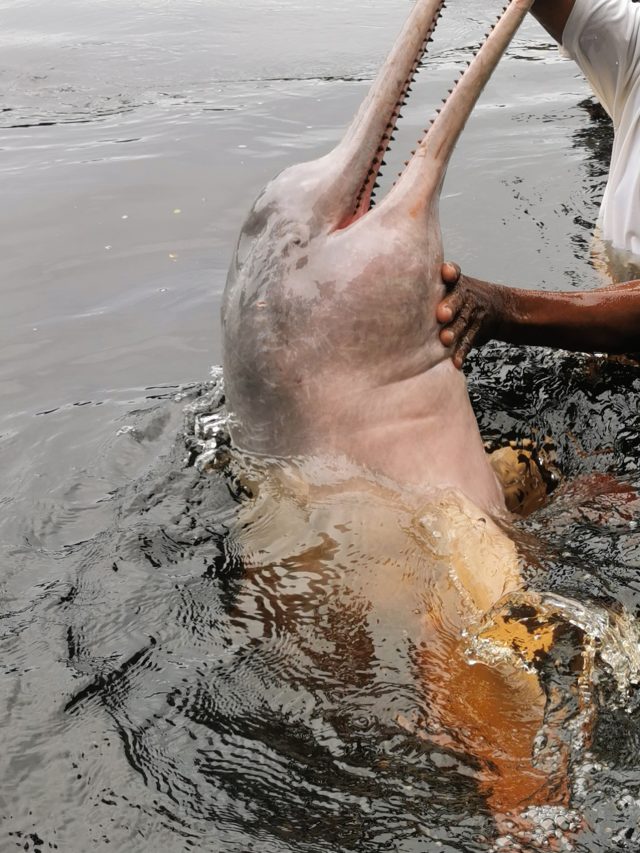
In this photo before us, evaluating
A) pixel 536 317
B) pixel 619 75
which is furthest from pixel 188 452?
pixel 619 75

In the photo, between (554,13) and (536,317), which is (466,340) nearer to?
(536,317)

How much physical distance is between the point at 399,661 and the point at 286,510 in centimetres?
83

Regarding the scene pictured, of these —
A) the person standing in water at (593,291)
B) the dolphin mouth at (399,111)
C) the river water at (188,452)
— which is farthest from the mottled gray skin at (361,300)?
the river water at (188,452)

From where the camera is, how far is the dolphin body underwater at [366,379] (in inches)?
166

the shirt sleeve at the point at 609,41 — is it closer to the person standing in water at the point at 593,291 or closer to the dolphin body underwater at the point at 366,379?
the person standing in water at the point at 593,291

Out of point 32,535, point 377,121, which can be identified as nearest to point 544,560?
point 377,121

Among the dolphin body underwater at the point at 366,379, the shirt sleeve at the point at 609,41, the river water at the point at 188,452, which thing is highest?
the shirt sleeve at the point at 609,41

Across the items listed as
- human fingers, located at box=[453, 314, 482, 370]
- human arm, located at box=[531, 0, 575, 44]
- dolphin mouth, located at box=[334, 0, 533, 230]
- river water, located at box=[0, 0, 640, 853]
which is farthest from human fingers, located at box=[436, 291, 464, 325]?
human arm, located at box=[531, 0, 575, 44]

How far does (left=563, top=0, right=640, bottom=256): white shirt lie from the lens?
645cm

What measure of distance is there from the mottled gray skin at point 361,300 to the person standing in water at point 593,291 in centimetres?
16

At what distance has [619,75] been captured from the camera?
6.60 metres

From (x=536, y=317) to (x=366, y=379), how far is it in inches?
36.0

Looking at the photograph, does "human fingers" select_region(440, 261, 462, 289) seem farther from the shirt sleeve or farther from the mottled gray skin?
the shirt sleeve

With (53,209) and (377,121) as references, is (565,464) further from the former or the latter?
(53,209)
